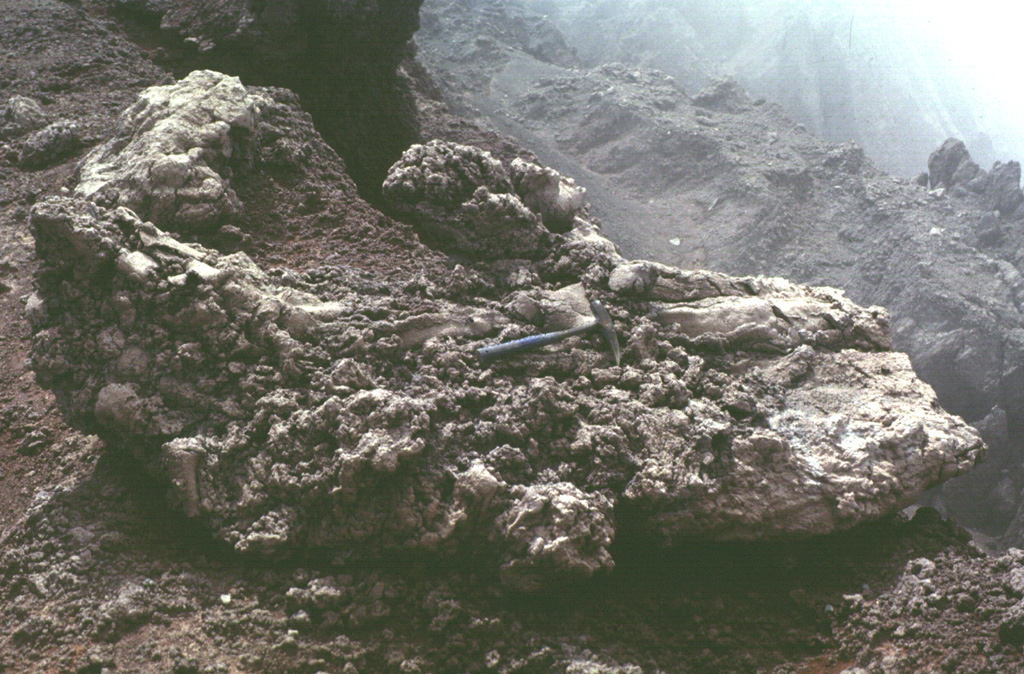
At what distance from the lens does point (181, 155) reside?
4.00m

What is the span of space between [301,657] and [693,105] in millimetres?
18515

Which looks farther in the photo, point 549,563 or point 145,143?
point 145,143

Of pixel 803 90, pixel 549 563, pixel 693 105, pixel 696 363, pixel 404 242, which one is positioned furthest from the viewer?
pixel 803 90

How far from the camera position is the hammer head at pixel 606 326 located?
3656mm

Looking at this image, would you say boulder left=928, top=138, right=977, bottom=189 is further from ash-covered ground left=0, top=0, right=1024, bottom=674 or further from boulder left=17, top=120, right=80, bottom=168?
boulder left=17, top=120, right=80, bottom=168

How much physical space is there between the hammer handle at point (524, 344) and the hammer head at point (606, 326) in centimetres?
8

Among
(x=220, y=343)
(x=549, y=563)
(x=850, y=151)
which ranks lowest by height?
(x=549, y=563)

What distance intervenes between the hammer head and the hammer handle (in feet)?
0.26

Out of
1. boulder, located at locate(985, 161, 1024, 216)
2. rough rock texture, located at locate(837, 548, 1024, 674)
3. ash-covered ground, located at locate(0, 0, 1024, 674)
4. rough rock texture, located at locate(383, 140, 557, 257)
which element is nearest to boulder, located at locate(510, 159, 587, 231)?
rough rock texture, located at locate(383, 140, 557, 257)

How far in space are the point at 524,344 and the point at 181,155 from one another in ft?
7.38

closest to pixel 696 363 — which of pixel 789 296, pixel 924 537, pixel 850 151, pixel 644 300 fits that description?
pixel 644 300

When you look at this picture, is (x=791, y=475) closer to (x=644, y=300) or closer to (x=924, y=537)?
(x=924, y=537)

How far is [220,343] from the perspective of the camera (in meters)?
3.27

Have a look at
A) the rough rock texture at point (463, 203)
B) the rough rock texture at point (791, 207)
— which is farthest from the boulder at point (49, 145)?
the rough rock texture at point (791, 207)
